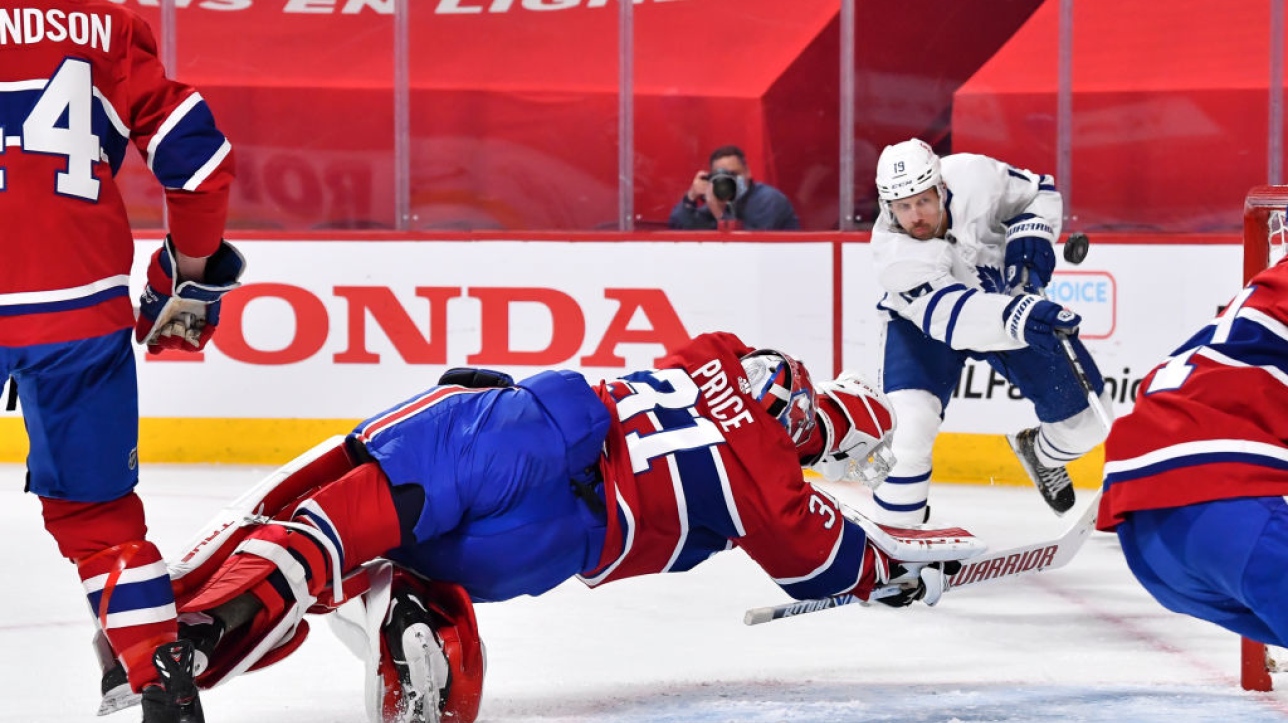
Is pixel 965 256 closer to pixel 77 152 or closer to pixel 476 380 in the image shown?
pixel 476 380

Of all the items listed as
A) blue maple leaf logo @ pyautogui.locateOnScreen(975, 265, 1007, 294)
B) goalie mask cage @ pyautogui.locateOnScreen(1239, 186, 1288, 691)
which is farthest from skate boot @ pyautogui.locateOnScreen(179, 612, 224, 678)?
blue maple leaf logo @ pyautogui.locateOnScreen(975, 265, 1007, 294)

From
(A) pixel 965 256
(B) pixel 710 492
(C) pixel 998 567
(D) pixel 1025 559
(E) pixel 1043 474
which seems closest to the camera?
(B) pixel 710 492

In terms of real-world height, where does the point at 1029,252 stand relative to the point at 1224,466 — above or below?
above

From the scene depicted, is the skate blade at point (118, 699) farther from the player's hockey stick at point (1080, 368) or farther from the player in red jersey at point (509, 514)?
the player's hockey stick at point (1080, 368)

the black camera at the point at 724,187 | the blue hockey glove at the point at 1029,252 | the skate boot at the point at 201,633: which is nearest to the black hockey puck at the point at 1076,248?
the blue hockey glove at the point at 1029,252

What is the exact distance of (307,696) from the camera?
9.47 feet

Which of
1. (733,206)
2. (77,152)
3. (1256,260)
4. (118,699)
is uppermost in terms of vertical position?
(733,206)

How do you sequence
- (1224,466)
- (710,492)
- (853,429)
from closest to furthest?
(1224,466), (710,492), (853,429)

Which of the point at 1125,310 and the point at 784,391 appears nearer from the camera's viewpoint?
the point at 784,391

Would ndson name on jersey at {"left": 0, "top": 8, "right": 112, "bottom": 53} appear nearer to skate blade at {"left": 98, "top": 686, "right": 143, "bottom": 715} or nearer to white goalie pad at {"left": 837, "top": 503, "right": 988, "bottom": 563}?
skate blade at {"left": 98, "top": 686, "right": 143, "bottom": 715}

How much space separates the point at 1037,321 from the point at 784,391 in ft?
3.74

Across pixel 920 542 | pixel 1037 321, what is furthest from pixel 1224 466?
pixel 1037 321

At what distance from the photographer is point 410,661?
255cm

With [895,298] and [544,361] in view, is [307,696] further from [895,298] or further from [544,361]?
[544,361]
